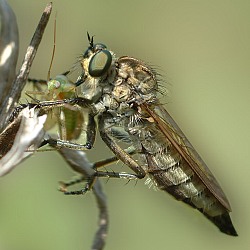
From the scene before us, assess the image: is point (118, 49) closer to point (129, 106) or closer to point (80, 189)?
point (129, 106)

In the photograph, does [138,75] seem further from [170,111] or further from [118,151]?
[170,111]

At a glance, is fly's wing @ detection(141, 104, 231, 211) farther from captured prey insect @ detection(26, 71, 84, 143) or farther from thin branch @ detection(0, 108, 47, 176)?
thin branch @ detection(0, 108, 47, 176)

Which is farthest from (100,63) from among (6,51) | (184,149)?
(6,51)

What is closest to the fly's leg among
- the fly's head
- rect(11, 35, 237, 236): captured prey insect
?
rect(11, 35, 237, 236): captured prey insect

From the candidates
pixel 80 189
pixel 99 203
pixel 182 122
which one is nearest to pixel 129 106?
pixel 80 189

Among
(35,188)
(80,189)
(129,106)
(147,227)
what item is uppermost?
(129,106)

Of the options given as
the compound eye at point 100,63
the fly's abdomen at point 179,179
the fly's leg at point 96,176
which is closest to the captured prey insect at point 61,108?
the fly's leg at point 96,176

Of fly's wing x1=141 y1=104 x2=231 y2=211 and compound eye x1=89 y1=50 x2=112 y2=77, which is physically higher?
compound eye x1=89 y1=50 x2=112 y2=77
